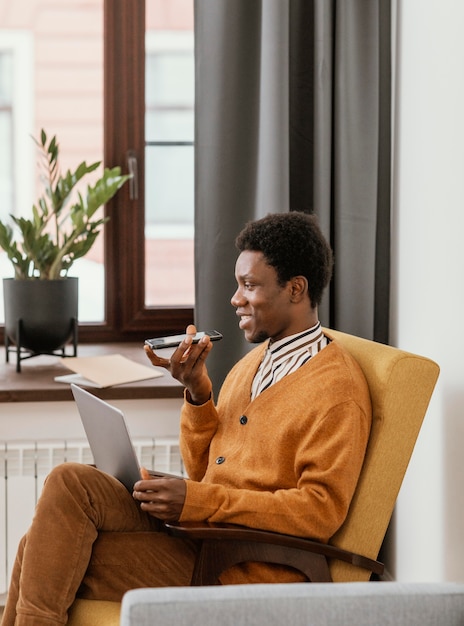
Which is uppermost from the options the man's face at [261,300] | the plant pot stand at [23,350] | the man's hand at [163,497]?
the man's face at [261,300]

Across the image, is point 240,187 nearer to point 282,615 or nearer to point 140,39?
point 140,39

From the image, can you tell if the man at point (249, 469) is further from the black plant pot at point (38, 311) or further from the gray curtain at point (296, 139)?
the black plant pot at point (38, 311)

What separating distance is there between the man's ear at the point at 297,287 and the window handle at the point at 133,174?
4.00ft

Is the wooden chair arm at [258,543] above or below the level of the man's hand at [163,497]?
below

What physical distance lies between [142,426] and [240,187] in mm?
751

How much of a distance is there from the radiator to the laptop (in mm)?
577

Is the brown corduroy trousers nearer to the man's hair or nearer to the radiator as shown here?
the man's hair

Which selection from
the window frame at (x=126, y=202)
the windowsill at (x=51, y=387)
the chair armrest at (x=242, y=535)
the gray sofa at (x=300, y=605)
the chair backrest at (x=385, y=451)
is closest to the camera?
the gray sofa at (x=300, y=605)

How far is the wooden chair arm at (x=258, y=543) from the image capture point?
1.66m

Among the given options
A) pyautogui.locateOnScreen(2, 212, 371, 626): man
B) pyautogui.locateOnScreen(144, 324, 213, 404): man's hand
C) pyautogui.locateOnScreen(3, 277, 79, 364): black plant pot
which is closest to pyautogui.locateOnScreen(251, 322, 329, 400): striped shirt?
pyautogui.locateOnScreen(2, 212, 371, 626): man

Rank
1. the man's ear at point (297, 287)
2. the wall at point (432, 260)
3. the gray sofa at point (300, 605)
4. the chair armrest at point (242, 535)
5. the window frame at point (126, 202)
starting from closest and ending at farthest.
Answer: the gray sofa at point (300, 605) < the chair armrest at point (242, 535) < the man's ear at point (297, 287) < the wall at point (432, 260) < the window frame at point (126, 202)

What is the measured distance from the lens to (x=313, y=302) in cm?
190

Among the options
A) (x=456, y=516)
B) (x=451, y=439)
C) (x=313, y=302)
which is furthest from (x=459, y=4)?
(x=456, y=516)

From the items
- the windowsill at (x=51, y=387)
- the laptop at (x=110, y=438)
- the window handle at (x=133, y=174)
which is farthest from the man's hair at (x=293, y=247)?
the window handle at (x=133, y=174)
